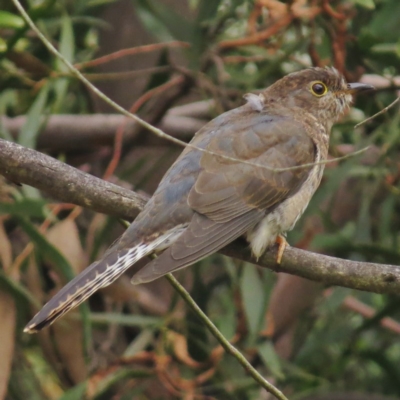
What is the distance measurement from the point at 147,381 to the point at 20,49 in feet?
5.90

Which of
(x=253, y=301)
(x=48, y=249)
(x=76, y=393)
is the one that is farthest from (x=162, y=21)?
(x=76, y=393)

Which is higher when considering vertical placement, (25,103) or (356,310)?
(25,103)

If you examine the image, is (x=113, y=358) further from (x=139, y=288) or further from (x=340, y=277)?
(x=340, y=277)

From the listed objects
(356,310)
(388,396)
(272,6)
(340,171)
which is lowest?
(388,396)

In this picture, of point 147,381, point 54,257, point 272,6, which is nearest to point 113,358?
point 147,381

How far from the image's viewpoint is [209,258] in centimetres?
444

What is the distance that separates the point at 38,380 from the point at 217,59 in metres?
1.84

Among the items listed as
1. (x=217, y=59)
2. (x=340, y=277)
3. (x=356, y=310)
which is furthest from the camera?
(x=356, y=310)

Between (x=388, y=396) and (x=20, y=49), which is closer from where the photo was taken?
(x=20, y=49)

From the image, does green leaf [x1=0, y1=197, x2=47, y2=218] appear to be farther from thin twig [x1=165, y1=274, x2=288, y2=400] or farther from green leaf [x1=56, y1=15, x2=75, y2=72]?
thin twig [x1=165, y1=274, x2=288, y2=400]

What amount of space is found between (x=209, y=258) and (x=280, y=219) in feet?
4.00

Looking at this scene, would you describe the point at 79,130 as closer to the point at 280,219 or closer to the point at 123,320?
the point at 123,320

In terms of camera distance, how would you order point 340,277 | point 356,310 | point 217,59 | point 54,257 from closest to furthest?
point 340,277, point 54,257, point 217,59, point 356,310

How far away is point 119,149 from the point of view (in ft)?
14.6
